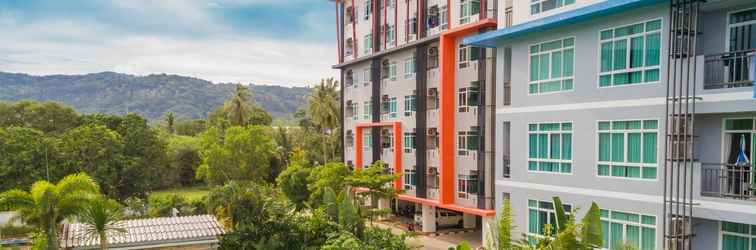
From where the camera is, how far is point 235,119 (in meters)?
50.1

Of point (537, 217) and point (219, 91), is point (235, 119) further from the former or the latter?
point (219, 91)

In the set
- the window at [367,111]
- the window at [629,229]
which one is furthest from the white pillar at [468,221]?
the window at [629,229]

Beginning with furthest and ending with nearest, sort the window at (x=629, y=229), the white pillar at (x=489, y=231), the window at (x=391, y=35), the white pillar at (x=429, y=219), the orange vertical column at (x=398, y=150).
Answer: the window at (x=391, y=35) < the orange vertical column at (x=398, y=150) < the white pillar at (x=429, y=219) < the window at (x=629, y=229) < the white pillar at (x=489, y=231)

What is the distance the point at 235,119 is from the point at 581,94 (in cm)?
4069

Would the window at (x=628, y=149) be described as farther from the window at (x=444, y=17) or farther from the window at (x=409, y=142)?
the window at (x=409, y=142)

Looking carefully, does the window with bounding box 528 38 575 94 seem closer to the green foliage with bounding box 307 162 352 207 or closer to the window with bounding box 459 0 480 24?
the window with bounding box 459 0 480 24

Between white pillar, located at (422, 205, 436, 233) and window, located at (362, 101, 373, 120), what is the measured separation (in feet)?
22.3

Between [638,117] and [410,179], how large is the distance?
15.4 meters

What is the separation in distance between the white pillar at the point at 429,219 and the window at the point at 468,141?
153 inches

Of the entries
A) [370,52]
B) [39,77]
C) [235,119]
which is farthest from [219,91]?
[370,52]

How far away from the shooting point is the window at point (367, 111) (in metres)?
30.6

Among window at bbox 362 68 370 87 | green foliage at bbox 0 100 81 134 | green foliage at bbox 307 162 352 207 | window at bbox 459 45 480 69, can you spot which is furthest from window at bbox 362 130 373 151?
green foliage at bbox 0 100 81 134

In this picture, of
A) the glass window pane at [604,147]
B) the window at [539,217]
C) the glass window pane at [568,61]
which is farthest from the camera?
the window at [539,217]

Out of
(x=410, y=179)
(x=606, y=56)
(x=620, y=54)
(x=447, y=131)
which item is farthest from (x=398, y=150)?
(x=620, y=54)
